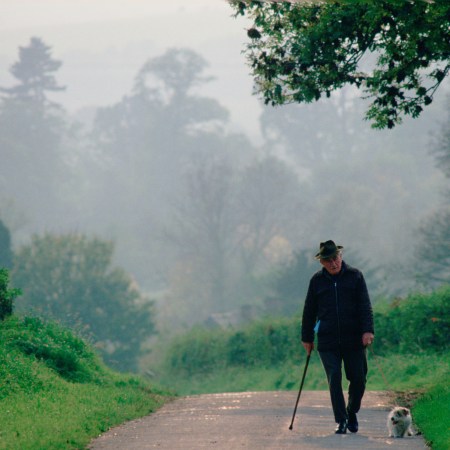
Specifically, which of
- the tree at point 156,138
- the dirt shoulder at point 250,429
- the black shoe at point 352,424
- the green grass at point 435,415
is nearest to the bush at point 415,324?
the green grass at point 435,415

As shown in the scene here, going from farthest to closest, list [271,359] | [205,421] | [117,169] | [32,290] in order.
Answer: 1. [117,169]
2. [32,290]
3. [271,359]
4. [205,421]

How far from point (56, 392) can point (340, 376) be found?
5.11 m

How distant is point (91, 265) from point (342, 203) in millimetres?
44608

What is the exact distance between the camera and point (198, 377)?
37.6m

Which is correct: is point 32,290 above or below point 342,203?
below

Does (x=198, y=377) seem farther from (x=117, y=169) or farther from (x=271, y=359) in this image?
(x=117, y=169)

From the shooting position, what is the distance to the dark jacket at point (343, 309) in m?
11.3

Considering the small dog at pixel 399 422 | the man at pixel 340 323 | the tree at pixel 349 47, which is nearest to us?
the small dog at pixel 399 422

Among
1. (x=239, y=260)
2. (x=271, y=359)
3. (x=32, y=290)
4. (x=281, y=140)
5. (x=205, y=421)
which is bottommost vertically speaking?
(x=205, y=421)

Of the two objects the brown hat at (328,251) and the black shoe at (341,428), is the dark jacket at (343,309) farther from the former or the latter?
the black shoe at (341,428)

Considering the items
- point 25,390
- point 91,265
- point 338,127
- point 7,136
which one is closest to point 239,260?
point 91,265

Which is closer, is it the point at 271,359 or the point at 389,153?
the point at 271,359

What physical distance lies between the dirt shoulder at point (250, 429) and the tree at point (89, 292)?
46173 millimetres

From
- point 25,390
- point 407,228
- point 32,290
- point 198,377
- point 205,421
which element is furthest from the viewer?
point 407,228
